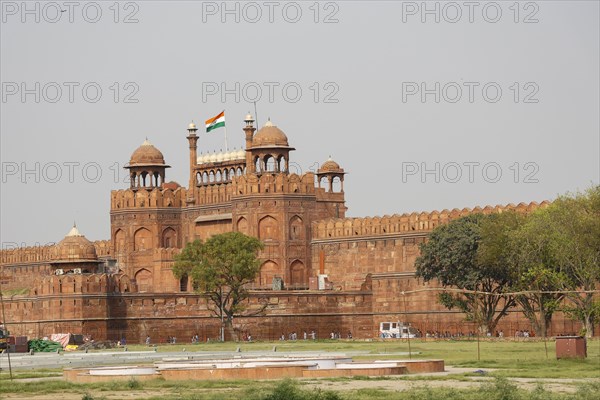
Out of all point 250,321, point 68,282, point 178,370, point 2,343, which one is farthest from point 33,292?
point 178,370

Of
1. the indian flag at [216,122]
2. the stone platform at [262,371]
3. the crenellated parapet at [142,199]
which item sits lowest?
the stone platform at [262,371]

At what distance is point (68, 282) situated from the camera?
8600 cm

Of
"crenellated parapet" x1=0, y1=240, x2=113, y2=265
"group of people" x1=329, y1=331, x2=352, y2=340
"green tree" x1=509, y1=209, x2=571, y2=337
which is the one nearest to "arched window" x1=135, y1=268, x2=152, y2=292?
"crenellated parapet" x1=0, y1=240, x2=113, y2=265

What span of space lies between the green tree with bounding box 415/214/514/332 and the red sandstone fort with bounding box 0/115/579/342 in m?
3.81

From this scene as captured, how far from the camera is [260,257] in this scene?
9744 centimetres

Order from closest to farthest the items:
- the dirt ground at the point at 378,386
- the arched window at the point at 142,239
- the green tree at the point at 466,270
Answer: the dirt ground at the point at 378,386 → the green tree at the point at 466,270 → the arched window at the point at 142,239

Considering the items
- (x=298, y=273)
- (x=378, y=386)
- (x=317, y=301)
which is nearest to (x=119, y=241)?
(x=298, y=273)

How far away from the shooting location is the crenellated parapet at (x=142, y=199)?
103688mm

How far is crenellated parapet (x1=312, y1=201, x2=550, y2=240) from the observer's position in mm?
92688

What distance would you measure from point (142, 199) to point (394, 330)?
2259cm

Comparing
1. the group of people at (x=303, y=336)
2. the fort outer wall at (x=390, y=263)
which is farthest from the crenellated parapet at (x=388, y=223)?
the group of people at (x=303, y=336)

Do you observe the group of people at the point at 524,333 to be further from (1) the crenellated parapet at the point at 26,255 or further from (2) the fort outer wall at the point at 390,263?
(1) the crenellated parapet at the point at 26,255

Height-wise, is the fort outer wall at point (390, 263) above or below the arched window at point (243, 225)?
below

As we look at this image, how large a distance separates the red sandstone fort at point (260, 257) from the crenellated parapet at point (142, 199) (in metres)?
0.06
